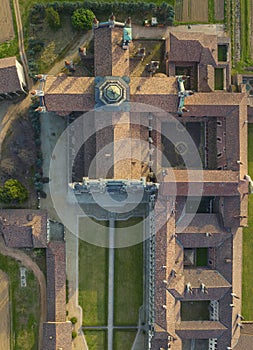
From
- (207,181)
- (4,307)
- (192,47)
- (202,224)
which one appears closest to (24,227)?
(4,307)

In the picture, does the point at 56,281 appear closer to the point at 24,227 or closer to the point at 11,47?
the point at 24,227

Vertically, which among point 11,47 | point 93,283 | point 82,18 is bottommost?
point 93,283

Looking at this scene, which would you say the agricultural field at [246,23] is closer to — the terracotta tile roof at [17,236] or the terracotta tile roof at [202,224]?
the terracotta tile roof at [202,224]

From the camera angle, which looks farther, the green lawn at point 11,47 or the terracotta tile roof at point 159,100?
the green lawn at point 11,47

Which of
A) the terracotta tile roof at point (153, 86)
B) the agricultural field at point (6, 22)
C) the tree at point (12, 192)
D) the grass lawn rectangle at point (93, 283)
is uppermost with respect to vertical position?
the agricultural field at point (6, 22)

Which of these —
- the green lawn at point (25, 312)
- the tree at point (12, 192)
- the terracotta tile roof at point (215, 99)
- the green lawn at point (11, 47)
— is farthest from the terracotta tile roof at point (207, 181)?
the green lawn at point (11, 47)

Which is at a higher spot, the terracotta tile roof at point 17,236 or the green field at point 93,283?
the terracotta tile roof at point 17,236

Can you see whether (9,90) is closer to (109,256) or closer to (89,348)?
(109,256)

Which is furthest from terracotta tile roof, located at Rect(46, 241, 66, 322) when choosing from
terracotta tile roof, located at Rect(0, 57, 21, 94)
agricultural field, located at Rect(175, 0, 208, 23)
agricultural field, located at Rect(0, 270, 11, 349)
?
agricultural field, located at Rect(175, 0, 208, 23)
